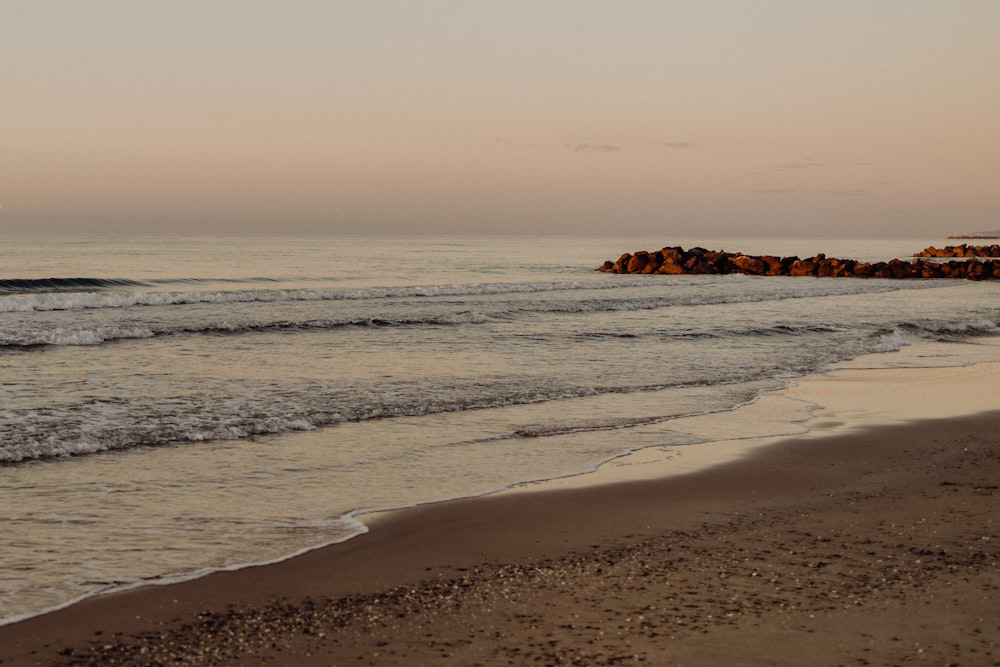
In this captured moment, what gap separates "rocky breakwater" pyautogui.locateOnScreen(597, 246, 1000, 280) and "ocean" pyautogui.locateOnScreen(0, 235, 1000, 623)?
2651 cm

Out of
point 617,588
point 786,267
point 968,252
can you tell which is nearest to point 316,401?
point 617,588

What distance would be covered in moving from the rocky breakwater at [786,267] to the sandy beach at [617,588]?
54448 millimetres

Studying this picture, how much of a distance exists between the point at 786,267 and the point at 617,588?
59781 millimetres

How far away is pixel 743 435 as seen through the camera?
11.3 m

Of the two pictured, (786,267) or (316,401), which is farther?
(786,267)

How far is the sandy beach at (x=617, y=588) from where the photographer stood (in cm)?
461

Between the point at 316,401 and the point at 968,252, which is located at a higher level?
the point at 968,252

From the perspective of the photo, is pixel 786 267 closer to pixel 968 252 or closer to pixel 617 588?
pixel 968 252

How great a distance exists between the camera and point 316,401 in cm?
1292

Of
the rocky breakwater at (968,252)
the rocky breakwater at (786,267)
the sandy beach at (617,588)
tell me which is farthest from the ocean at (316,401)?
the rocky breakwater at (968,252)

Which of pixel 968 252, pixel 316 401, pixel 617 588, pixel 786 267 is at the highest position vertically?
pixel 968 252

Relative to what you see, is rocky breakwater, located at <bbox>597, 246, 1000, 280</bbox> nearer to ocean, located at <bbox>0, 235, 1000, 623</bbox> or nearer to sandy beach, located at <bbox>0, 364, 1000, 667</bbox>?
ocean, located at <bbox>0, 235, 1000, 623</bbox>

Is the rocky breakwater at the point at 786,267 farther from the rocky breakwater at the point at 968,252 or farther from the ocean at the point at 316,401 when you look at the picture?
the rocky breakwater at the point at 968,252

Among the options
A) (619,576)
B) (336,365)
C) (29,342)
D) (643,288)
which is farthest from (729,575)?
(643,288)
